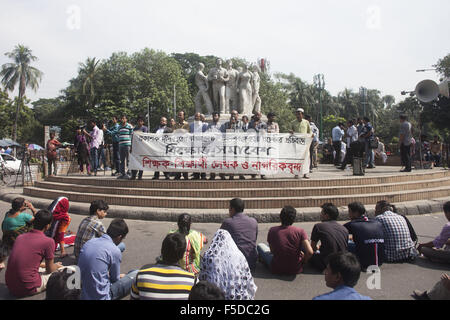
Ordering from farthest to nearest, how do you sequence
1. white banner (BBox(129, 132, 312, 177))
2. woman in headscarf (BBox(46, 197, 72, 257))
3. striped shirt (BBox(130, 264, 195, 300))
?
white banner (BBox(129, 132, 312, 177)), woman in headscarf (BBox(46, 197, 72, 257)), striped shirt (BBox(130, 264, 195, 300))

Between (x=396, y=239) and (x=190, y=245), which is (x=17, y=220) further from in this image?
(x=396, y=239)

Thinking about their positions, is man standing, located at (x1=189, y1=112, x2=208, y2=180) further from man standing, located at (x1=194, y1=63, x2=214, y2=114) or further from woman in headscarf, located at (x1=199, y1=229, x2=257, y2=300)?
man standing, located at (x1=194, y1=63, x2=214, y2=114)

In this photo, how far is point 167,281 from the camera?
270 cm

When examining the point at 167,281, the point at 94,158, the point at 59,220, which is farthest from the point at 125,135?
the point at 167,281

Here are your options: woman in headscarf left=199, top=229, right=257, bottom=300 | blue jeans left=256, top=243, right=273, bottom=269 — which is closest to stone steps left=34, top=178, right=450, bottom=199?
blue jeans left=256, top=243, right=273, bottom=269

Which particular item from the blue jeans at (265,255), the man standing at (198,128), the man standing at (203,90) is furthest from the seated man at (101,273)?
the man standing at (203,90)

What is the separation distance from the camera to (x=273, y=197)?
7926mm

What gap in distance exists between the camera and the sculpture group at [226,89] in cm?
1590

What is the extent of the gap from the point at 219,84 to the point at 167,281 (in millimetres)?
14032

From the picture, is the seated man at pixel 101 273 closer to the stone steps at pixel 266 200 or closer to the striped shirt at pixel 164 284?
the striped shirt at pixel 164 284

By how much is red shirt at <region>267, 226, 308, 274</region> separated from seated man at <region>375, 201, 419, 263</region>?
125 centimetres

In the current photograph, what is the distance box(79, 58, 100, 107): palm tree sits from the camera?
43.0m
